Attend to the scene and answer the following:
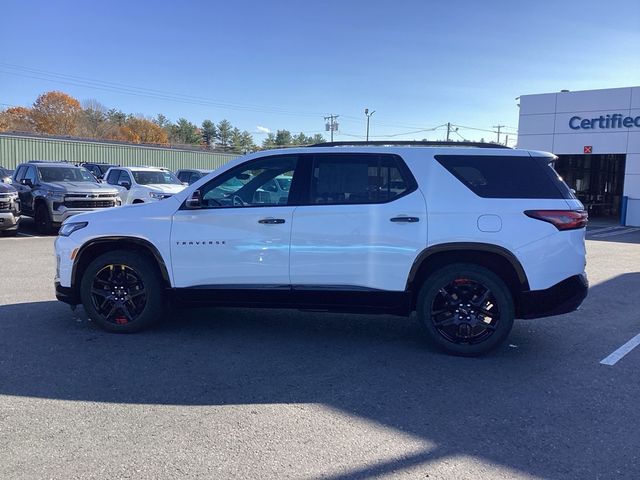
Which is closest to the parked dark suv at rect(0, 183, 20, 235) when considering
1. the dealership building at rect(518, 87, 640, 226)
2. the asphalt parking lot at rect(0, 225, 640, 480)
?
the asphalt parking lot at rect(0, 225, 640, 480)

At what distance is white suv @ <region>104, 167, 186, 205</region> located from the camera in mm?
16609

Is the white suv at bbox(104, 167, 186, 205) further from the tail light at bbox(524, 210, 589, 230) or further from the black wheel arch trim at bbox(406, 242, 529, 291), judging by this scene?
the tail light at bbox(524, 210, 589, 230)

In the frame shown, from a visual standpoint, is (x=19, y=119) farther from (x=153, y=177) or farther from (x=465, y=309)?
(x=465, y=309)

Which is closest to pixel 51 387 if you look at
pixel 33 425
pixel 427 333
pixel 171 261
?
pixel 33 425

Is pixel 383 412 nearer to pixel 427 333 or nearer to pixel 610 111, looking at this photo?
pixel 427 333

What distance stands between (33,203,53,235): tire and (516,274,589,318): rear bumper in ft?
43.5

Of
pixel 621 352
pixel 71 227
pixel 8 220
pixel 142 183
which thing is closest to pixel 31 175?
pixel 8 220

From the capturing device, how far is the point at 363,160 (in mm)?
5410

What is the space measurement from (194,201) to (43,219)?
11.4 m

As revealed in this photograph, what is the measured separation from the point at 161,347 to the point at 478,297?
308cm

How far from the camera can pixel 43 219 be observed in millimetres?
15070

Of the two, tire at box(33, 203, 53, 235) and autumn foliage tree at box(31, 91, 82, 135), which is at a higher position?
autumn foliage tree at box(31, 91, 82, 135)

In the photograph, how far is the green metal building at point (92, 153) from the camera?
38062 millimetres

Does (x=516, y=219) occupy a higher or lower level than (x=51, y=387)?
higher
